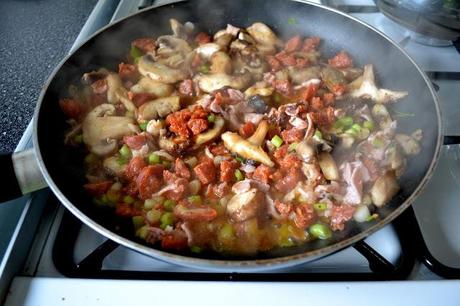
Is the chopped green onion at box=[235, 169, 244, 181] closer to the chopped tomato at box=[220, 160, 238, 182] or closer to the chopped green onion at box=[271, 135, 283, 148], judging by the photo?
the chopped tomato at box=[220, 160, 238, 182]

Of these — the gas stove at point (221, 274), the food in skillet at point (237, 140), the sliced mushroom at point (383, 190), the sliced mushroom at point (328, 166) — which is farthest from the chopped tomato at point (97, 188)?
the sliced mushroom at point (383, 190)

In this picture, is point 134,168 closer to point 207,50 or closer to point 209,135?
point 209,135

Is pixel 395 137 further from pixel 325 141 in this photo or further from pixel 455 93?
pixel 455 93

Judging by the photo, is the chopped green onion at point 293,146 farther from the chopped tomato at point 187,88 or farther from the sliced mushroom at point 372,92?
the chopped tomato at point 187,88

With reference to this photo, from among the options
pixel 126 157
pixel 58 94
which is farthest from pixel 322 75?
pixel 58 94

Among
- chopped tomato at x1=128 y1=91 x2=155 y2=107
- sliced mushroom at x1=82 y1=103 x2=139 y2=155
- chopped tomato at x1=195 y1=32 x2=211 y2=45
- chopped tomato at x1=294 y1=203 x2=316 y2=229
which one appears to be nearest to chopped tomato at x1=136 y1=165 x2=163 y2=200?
sliced mushroom at x1=82 y1=103 x2=139 y2=155

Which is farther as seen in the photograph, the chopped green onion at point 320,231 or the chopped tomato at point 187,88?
the chopped tomato at point 187,88
